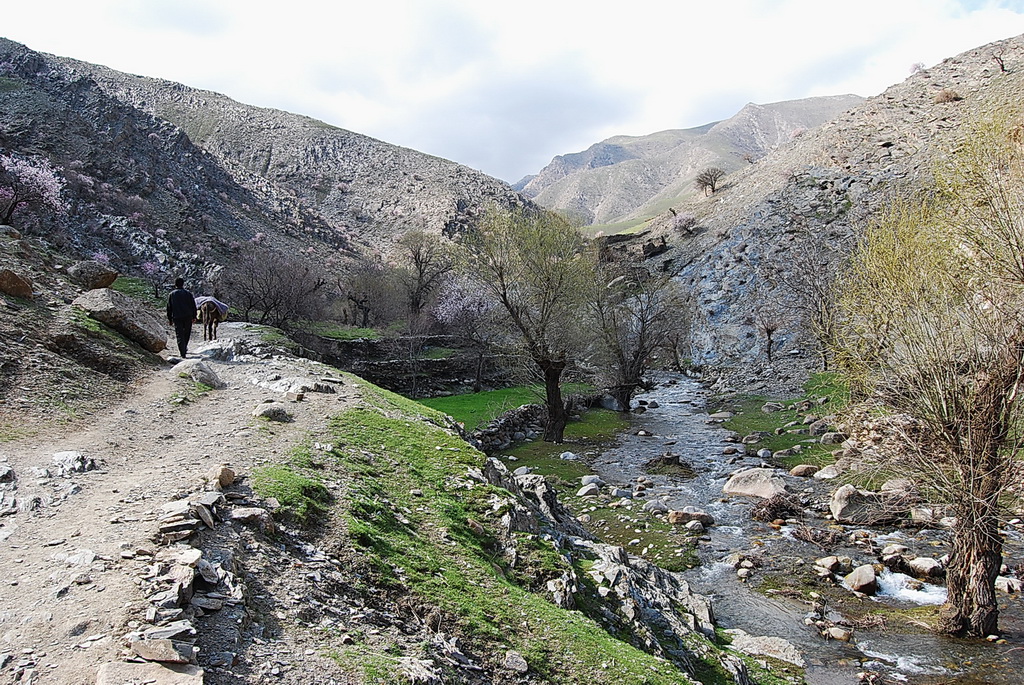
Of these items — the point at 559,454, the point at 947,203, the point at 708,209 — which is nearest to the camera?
the point at 947,203

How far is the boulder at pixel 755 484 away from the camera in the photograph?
19.7 meters

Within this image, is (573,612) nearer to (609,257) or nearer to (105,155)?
(609,257)

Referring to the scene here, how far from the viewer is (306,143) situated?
118562 millimetres

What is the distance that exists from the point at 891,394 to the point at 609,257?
181ft

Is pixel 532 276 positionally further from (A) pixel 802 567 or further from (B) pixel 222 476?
(B) pixel 222 476

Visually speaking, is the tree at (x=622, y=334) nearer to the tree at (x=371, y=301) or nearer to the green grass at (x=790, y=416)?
the green grass at (x=790, y=416)

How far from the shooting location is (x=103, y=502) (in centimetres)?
694

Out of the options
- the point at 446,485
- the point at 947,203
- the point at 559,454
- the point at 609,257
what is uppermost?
the point at 609,257

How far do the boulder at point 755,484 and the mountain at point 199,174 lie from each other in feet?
57.1

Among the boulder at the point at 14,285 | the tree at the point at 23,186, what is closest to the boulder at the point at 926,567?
the boulder at the point at 14,285

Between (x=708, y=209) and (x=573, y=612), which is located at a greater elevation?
(x=708, y=209)

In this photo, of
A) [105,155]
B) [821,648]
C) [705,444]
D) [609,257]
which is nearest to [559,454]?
[705,444]

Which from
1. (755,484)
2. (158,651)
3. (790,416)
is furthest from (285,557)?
(790,416)

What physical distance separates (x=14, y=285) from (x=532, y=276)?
18023mm
